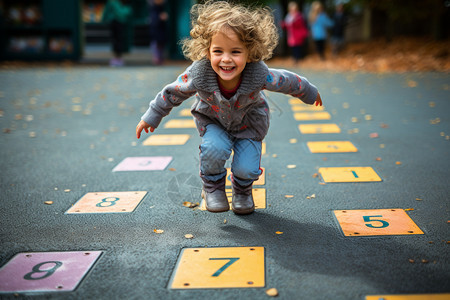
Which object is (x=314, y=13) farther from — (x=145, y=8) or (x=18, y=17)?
(x=18, y=17)

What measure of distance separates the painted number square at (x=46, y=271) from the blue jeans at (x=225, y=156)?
3.26ft

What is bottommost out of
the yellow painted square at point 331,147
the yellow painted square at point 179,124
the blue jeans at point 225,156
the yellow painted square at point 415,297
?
the yellow painted square at point 179,124

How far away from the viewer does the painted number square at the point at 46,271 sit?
2375mm

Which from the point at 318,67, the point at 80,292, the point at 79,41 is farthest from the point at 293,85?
the point at 79,41

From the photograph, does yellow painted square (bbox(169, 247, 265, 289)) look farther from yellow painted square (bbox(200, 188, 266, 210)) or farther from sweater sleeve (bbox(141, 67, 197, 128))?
sweater sleeve (bbox(141, 67, 197, 128))

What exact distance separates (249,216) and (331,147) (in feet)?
7.07

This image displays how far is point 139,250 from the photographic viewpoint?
2781 millimetres

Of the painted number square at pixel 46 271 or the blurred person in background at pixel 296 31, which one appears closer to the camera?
the painted number square at pixel 46 271

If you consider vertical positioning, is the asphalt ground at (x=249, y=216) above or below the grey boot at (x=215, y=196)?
below

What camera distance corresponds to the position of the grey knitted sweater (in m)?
3.17

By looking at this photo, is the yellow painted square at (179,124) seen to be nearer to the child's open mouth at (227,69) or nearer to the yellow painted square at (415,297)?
the child's open mouth at (227,69)

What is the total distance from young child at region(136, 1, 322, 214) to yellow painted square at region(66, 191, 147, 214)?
22.2 inches

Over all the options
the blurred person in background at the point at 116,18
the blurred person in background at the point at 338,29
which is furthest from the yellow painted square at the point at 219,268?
the blurred person in background at the point at 338,29

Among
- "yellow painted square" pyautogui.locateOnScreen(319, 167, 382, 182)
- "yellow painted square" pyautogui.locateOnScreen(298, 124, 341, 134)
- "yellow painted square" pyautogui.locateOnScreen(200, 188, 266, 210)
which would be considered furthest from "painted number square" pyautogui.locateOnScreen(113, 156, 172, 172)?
"yellow painted square" pyautogui.locateOnScreen(298, 124, 341, 134)
